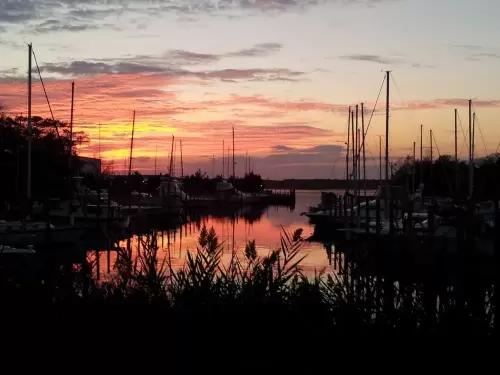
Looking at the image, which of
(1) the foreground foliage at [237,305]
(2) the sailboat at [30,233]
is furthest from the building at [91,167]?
(1) the foreground foliage at [237,305]

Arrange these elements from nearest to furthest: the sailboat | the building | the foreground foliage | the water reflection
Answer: the foreground foliage → the water reflection → the sailboat → the building

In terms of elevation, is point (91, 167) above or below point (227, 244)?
above

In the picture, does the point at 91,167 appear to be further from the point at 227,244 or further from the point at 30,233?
the point at 227,244

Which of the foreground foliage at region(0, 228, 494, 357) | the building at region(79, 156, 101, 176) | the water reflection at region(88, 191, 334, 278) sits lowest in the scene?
the water reflection at region(88, 191, 334, 278)

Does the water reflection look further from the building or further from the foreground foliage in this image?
the building

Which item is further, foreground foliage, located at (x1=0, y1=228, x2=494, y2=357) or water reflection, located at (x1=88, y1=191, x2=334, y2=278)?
water reflection, located at (x1=88, y1=191, x2=334, y2=278)

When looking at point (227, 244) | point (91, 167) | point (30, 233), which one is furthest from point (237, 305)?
point (91, 167)

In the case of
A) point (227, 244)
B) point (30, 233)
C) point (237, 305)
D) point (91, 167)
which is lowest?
point (227, 244)

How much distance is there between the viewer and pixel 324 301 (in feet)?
32.7

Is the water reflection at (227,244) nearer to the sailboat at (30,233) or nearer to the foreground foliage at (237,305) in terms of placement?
the foreground foliage at (237,305)

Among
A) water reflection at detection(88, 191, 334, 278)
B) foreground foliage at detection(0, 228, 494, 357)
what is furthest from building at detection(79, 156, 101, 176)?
foreground foliage at detection(0, 228, 494, 357)

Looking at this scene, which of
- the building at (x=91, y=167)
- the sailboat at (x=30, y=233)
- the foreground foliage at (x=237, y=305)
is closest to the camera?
the foreground foliage at (x=237, y=305)

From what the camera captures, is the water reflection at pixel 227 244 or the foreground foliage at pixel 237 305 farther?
the water reflection at pixel 227 244

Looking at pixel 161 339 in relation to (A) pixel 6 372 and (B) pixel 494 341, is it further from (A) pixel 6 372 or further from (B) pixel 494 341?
(B) pixel 494 341
